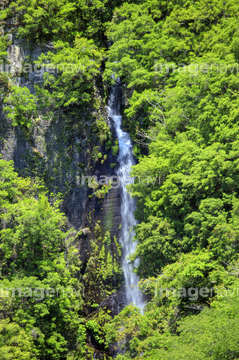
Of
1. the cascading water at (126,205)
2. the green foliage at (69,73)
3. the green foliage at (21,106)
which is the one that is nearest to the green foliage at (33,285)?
the cascading water at (126,205)

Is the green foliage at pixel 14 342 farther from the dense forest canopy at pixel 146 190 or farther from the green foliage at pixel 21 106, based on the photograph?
the green foliage at pixel 21 106

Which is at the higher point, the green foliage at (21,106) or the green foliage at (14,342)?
the green foliage at (21,106)

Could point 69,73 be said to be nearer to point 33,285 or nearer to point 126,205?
point 126,205

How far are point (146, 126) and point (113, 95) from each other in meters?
5.00

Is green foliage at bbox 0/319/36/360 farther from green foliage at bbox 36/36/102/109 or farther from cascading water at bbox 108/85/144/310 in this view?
green foliage at bbox 36/36/102/109

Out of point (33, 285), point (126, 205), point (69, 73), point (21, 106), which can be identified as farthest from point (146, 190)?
point (21, 106)

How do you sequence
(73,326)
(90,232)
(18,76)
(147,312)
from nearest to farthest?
1. (147,312)
2. (73,326)
3. (90,232)
4. (18,76)

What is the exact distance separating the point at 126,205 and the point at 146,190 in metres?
4.11

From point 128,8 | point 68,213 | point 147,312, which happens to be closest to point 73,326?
point 147,312

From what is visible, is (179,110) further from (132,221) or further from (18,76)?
(18,76)

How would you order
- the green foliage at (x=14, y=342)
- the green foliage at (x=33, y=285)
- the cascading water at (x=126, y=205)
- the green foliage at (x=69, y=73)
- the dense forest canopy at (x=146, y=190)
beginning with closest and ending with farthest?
the green foliage at (x=14, y=342) → the dense forest canopy at (x=146, y=190) → the green foliage at (x=33, y=285) → the cascading water at (x=126, y=205) → the green foliage at (x=69, y=73)

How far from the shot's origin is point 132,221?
25.4 metres

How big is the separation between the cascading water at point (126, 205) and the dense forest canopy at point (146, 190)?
81 cm

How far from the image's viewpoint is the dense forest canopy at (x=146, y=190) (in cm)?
1756
